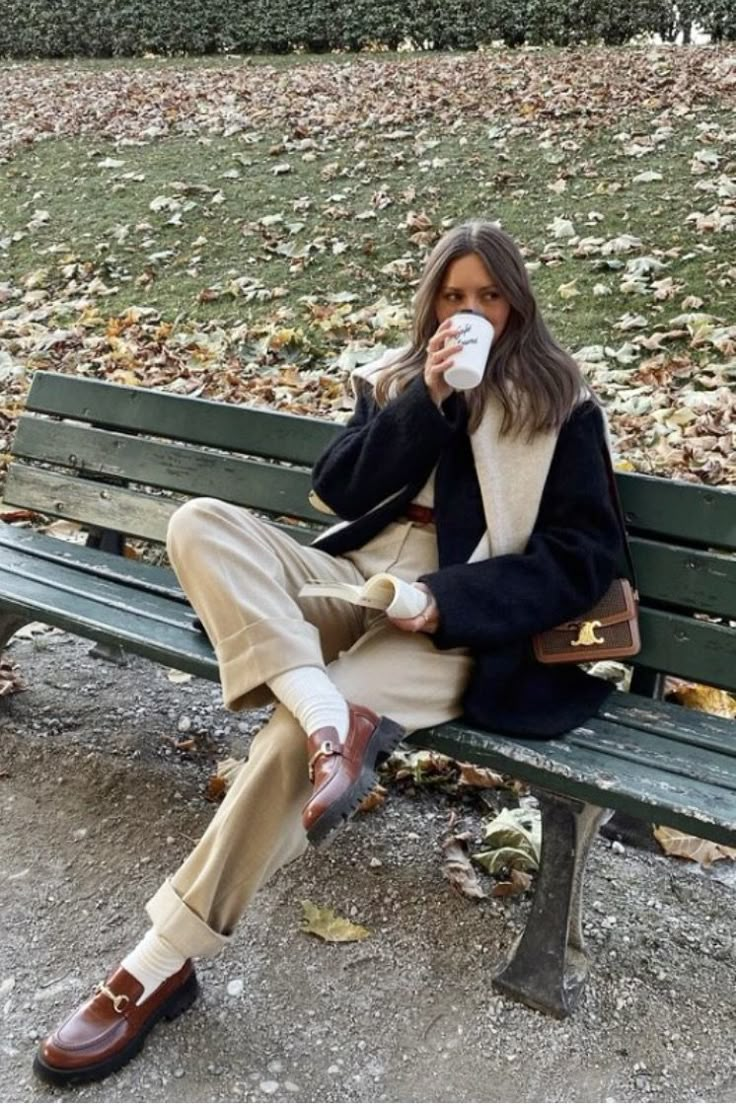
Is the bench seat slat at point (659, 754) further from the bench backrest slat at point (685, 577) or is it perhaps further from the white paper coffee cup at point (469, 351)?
the white paper coffee cup at point (469, 351)

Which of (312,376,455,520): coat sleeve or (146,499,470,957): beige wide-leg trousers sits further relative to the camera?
(312,376,455,520): coat sleeve

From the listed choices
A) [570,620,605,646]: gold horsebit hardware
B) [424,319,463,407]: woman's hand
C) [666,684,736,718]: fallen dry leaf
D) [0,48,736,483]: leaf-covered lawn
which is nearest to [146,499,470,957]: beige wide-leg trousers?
[570,620,605,646]: gold horsebit hardware

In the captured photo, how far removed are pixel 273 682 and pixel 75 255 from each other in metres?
5.75

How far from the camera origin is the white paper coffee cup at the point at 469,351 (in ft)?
7.40

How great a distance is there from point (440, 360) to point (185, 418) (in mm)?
1315

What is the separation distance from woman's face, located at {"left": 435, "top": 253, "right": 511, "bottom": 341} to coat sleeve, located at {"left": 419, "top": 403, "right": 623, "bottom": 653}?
0.93 ft

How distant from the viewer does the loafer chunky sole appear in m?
2.08

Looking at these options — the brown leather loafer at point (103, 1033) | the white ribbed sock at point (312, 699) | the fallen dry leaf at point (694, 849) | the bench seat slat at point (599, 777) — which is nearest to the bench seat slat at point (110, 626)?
the white ribbed sock at point (312, 699)

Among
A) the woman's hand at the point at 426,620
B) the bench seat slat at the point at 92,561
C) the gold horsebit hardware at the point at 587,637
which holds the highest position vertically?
the woman's hand at the point at 426,620

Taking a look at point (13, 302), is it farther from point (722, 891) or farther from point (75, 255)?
point (722, 891)

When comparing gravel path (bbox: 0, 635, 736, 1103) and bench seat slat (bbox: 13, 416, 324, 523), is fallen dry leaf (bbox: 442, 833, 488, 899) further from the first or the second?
bench seat slat (bbox: 13, 416, 324, 523)

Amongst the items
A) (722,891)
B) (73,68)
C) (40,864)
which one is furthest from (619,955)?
(73,68)

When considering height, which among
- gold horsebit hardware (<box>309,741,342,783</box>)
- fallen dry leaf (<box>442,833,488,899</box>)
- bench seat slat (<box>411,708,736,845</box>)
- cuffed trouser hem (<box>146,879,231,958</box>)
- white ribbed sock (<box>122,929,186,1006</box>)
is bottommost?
fallen dry leaf (<box>442,833,488,899</box>)

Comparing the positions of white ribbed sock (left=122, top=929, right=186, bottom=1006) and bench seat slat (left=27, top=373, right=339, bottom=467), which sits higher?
bench seat slat (left=27, top=373, right=339, bottom=467)
